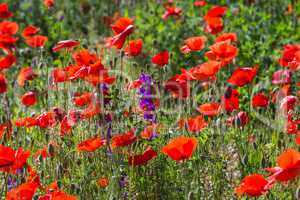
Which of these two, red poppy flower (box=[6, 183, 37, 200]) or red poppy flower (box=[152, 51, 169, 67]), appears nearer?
red poppy flower (box=[6, 183, 37, 200])

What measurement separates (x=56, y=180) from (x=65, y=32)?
3.47 meters

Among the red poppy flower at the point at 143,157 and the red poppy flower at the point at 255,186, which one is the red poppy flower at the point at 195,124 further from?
the red poppy flower at the point at 255,186

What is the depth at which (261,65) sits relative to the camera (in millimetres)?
5094

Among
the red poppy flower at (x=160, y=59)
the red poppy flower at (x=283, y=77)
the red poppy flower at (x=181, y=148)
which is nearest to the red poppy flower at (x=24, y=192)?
the red poppy flower at (x=181, y=148)

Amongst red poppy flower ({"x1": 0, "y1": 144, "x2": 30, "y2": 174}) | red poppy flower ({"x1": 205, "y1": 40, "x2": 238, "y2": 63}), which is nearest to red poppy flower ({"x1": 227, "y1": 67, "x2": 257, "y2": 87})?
red poppy flower ({"x1": 205, "y1": 40, "x2": 238, "y2": 63})

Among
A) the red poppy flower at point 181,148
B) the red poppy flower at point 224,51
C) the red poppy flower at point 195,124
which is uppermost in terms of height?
the red poppy flower at point 224,51

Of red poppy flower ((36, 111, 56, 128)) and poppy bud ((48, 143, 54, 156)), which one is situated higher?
red poppy flower ((36, 111, 56, 128))

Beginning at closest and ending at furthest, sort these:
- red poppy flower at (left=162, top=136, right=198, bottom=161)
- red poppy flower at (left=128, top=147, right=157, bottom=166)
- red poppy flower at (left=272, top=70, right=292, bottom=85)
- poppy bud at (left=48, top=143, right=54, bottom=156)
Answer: red poppy flower at (left=162, top=136, right=198, bottom=161), red poppy flower at (left=128, top=147, right=157, bottom=166), poppy bud at (left=48, top=143, right=54, bottom=156), red poppy flower at (left=272, top=70, right=292, bottom=85)

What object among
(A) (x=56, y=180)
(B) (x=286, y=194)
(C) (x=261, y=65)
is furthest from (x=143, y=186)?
(C) (x=261, y=65)

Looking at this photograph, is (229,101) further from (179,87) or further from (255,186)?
(255,186)

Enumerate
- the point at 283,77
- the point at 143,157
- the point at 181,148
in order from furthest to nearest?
the point at 283,77
the point at 143,157
the point at 181,148

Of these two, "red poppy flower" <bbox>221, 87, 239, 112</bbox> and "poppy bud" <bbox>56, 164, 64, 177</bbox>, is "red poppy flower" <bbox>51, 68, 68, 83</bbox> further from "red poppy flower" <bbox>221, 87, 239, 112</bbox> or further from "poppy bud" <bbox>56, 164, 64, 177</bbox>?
"red poppy flower" <bbox>221, 87, 239, 112</bbox>

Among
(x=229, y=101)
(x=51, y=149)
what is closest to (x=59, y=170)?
(x=51, y=149)

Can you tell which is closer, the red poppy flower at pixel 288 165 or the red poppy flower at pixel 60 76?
the red poppy flower at pixel 288 165
